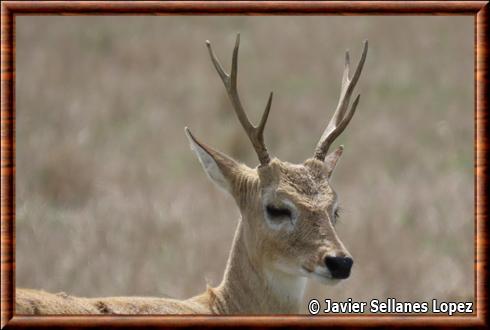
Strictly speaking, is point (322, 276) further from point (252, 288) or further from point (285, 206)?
point (252, 288)

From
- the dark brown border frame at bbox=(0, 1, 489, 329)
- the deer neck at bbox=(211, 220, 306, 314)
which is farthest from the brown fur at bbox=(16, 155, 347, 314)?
the dark brown border frame at bbox=(0, 1, 489, 329)

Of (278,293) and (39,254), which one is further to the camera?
(39,254)

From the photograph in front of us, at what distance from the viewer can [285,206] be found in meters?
7.74

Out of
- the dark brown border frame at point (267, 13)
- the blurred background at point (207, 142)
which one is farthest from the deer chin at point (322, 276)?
the blurred background at point (207, 142)

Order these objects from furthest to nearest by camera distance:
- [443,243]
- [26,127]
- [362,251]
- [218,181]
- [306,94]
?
1. [306,94]
2. [26,127]
3. [443,243]
4. [362,251]
5. [218,181]

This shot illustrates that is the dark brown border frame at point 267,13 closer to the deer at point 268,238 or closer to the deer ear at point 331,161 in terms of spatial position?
the deer at point 268,238

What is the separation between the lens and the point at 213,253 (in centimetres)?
1266

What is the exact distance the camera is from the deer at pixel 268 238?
747 centimetres

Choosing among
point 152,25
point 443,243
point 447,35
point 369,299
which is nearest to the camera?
point 369,299

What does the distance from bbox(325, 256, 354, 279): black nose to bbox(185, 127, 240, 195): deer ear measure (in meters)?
1.13

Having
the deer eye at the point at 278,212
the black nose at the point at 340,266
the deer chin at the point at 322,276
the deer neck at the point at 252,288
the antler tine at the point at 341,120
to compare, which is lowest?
the deer neck at the point at 252,288

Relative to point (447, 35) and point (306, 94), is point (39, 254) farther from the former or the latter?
point (447, 35)

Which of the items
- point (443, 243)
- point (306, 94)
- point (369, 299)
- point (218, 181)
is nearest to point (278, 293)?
point (218, 181)

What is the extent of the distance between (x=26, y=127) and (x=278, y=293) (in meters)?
11.2
